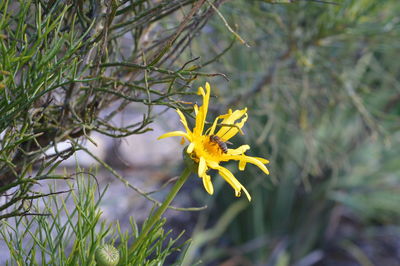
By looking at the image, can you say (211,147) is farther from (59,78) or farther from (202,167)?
(59,78)

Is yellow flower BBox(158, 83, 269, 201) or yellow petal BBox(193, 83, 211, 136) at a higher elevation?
yellow petal BBox(193, 83, 211, 136)

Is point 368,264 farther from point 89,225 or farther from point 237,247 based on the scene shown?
point 89,225

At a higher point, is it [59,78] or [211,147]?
[59,78]

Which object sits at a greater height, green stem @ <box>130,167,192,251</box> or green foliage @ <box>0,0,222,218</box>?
green foliage @ <box>0,0,222,218</box>

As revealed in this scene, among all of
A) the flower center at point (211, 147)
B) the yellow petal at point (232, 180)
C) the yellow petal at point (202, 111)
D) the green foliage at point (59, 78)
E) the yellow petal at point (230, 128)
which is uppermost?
the green foliage at point (59, 78)

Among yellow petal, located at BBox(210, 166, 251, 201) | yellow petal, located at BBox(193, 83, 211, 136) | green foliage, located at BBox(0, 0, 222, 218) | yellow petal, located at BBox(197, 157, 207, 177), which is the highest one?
green foliage, located at BBox(0, 0, 222, 218)

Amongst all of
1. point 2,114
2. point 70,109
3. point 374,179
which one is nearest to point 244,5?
point 70,109

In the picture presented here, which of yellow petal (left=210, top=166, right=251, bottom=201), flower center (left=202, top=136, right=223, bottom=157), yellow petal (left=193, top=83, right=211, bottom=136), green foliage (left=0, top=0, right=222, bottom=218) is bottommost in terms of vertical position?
yellow petal (left=210, top=166, right=251, bottom=201)

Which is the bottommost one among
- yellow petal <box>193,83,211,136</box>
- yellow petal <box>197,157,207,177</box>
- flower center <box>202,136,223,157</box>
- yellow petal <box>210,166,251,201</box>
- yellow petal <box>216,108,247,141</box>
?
yellow petal <box>210,166,251,201</box>

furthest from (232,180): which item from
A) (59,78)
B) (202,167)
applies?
(59,78)

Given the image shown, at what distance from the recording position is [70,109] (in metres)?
0.65

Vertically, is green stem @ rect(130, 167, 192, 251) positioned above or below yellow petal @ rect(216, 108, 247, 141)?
below

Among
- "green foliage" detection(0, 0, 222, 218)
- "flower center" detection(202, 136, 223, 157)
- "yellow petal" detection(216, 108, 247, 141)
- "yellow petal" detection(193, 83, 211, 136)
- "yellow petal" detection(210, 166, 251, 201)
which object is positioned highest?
"green foliage" detection(0, 0, 222, 218)

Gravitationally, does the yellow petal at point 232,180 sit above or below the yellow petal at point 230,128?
below
